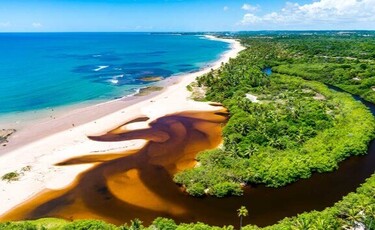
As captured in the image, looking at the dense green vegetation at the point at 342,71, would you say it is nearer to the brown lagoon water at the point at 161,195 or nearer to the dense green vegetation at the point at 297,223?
the brown lagoon water at the point at 161,195

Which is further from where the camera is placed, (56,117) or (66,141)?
(56,117)

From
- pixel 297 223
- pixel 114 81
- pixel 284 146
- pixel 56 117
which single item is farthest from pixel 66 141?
pixel 114 81

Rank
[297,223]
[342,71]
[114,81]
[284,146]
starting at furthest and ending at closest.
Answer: [114,81] → [342,71] → [284,146] → [297,223]

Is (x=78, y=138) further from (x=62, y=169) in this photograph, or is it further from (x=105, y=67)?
(x=105, y=67)

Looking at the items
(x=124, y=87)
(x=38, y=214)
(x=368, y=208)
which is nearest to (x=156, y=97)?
(x=124, y=87)

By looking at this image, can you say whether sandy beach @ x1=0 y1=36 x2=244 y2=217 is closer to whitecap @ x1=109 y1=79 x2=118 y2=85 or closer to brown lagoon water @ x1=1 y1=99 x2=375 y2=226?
brown lagoon water @ x1=1 y1=99 x2=375 y2=226

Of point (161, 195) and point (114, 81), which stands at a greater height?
point (114, 81)

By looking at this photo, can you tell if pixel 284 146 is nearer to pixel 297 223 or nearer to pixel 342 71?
pixel 297 223
